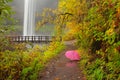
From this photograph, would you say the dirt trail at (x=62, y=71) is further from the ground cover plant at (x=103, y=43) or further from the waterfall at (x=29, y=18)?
the waterfall at (x=29, y=18)

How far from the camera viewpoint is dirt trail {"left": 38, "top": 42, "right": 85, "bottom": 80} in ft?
31.4

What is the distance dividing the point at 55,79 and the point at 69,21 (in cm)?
662

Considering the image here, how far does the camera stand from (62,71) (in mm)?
10336

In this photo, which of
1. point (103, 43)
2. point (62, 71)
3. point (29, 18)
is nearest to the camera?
point (103, 43)

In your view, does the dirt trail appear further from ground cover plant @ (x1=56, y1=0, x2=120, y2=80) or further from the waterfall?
the waterfall

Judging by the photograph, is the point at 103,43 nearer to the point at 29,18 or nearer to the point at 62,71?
the point at 62,71

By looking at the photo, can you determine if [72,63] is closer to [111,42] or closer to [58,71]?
[58,71]

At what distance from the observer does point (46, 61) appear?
12258mm

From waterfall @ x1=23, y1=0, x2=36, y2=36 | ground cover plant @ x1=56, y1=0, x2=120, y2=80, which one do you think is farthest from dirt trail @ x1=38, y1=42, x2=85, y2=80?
waterfall @ x1=23, y1=0, x2=36, y2=36

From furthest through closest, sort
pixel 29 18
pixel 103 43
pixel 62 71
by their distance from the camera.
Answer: pixel 29 18 < pixel 62 71 < pixel 103 43

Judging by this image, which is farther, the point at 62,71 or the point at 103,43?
the point at 62,71

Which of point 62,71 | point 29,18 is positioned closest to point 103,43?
point 62,71

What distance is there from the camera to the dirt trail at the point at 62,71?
9562mm

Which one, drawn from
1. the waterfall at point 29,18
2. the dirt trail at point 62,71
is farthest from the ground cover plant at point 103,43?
the waterfall at point 29,18
